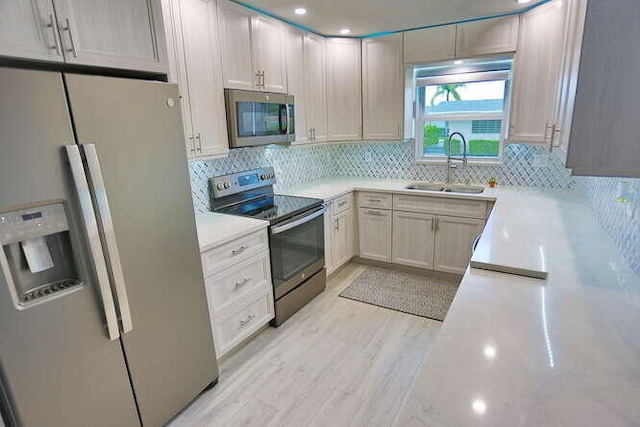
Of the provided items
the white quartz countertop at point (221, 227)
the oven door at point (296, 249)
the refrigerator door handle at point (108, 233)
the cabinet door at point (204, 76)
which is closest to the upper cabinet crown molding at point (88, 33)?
the refrigerator door handle at point (108, 233)

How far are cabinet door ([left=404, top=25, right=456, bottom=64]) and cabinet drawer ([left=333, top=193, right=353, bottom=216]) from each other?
56.4 inches

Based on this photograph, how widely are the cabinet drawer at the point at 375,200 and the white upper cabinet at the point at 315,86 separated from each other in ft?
2.39

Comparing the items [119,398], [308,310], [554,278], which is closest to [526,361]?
[554,278]

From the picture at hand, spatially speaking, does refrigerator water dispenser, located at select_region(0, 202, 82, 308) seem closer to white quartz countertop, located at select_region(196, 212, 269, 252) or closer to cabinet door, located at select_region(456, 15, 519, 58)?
white quartz countertop, located at select_region(196, 212, 269, 252)

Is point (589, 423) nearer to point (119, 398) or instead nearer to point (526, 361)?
point (526, 361)

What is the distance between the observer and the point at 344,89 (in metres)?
3.66

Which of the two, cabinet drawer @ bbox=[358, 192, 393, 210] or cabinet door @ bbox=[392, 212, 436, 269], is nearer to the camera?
Answer: cabinet door @ bbox=[392, 212, 436, 269]

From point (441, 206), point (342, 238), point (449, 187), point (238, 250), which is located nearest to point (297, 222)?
point (238, 250)

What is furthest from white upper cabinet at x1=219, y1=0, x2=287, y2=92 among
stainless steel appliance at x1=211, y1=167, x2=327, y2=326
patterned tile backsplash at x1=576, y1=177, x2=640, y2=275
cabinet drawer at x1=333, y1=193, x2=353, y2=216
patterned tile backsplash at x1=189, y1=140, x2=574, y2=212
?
patterned tile backsplash at x1=576, y1=177, x2=640, y2=275

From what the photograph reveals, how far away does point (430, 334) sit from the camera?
263cm

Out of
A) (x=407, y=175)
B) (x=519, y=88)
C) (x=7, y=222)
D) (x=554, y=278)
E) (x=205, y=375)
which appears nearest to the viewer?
(x=7, y=222)

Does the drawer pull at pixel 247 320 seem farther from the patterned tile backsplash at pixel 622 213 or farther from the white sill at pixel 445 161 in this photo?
the white sill at pixel 445 161

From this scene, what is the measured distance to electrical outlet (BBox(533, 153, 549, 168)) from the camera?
3.22 meters

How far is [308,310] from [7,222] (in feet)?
7.18
